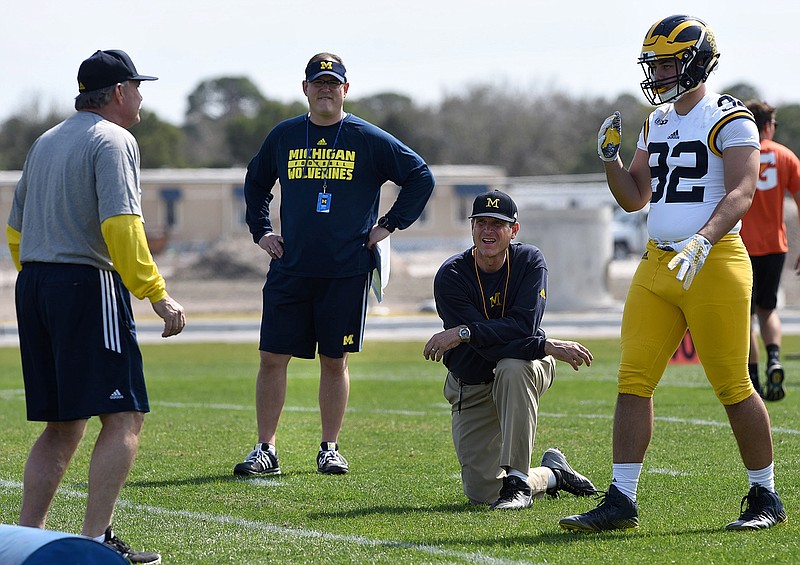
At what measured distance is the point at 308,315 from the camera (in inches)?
268

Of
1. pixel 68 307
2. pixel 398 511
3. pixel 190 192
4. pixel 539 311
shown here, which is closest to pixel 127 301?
pixel 68 307

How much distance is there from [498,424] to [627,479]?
0.95 metres

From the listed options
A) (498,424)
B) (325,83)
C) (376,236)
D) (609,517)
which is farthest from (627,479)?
(325,83)

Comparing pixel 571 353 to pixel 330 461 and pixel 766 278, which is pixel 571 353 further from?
pixel 766 278

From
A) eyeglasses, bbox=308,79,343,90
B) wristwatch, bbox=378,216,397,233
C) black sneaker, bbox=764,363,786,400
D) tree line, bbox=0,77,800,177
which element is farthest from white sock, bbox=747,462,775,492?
tree line, bbox=0,77,800,177

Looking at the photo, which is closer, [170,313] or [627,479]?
[170,313]

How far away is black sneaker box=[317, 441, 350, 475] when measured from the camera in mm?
6465

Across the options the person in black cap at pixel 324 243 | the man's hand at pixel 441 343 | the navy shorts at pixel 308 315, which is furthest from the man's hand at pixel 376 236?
the man's hand at pixel 441 343

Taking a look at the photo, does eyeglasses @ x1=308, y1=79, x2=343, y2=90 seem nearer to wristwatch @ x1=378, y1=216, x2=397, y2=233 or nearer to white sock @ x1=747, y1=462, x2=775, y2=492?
wristwatch @ x1=378, y1=216, x2=397, y2=233

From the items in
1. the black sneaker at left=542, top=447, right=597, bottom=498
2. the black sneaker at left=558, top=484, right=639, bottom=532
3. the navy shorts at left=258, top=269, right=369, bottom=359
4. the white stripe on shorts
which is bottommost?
the black sneaker at left=542, top=447, right=597, bottom=498

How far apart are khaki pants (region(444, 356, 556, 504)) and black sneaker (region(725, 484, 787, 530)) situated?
101 centimetres

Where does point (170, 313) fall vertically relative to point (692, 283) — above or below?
below

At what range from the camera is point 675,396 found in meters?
9.73

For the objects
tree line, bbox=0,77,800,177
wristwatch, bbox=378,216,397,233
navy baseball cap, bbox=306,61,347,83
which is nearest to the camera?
navy baseball cap, bbox=306,61,347,83
